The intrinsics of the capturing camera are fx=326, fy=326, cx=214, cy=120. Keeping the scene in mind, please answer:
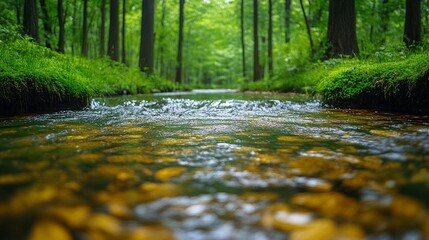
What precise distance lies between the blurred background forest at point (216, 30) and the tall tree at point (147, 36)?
3.99ft

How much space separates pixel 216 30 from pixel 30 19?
30.3m

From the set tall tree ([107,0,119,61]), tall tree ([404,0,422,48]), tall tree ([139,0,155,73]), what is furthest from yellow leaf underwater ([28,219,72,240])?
tall tree ([139,0,155,73])

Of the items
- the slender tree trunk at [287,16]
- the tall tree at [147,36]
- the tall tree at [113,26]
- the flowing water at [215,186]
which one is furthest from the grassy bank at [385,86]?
the slender tree trunk at [287,16]

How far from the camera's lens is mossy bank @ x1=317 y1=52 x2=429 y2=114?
4027 millimetres

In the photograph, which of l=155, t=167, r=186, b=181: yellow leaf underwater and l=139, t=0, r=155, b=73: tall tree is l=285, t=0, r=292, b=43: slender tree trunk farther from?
l=155, t=167, r=186, b=181: yellow leaf underwater

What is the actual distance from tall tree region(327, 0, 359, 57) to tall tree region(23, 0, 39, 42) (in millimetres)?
9059

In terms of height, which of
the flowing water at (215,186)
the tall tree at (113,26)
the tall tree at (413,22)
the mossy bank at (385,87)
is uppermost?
the tall tree at (113,26)

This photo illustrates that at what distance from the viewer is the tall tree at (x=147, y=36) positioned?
15086mm

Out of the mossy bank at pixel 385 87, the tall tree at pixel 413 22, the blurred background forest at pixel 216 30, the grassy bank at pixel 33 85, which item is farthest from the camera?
the blurred background forest at pixel 216 30

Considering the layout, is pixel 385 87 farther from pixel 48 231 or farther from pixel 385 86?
pixel 48 231

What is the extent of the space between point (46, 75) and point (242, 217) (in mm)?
4397

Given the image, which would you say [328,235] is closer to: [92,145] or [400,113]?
[92,145]

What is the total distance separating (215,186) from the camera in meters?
1.58

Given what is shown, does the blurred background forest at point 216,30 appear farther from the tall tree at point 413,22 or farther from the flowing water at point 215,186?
the flowing water at point 215,186
